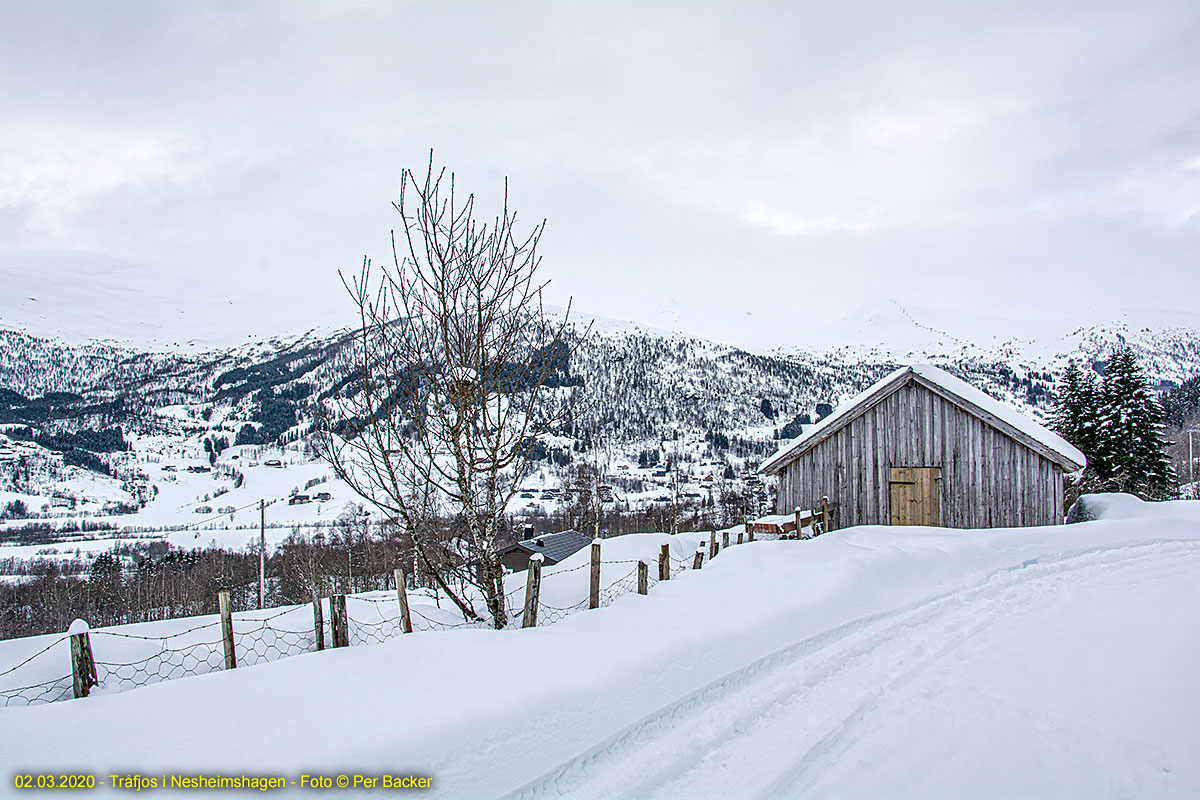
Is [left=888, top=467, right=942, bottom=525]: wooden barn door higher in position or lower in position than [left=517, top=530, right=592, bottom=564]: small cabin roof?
higher

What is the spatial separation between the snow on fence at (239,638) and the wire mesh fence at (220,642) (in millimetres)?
17

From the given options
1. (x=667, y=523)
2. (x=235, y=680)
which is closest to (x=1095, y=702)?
(x=235, y=680)

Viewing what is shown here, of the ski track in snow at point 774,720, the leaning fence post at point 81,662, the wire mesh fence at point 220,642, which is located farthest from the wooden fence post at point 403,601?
the ski track in snow at point 774,720

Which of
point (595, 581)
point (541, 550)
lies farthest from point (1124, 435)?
point (595, 581)

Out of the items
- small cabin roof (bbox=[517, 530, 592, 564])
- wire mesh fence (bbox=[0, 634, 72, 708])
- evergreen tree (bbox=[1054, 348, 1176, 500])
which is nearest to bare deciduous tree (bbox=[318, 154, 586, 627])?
wire mesh fence (bbox=[0, 634, 72, 708])

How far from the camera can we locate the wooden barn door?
16.4m

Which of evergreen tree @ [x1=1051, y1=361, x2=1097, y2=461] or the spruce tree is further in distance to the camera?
evergreen tree @ [x1=1051, y1=361, x2=1097, y2=461]

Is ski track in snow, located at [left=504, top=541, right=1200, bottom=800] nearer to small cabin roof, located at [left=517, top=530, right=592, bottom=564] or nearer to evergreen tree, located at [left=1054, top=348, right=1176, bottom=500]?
small cabin roof, located at [left=517, top=530, right=592, bottom=564]

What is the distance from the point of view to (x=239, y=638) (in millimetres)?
10523

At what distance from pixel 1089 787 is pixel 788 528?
10858mm

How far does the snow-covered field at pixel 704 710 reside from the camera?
12.8ft

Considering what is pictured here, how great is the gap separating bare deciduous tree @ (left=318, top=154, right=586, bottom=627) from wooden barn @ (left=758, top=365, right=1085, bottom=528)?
41.9ft

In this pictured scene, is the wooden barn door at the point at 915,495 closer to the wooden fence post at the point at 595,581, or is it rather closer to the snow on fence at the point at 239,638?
the snow on fence at the point at 239,638

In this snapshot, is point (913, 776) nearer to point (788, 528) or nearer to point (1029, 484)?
point (788, 528)
